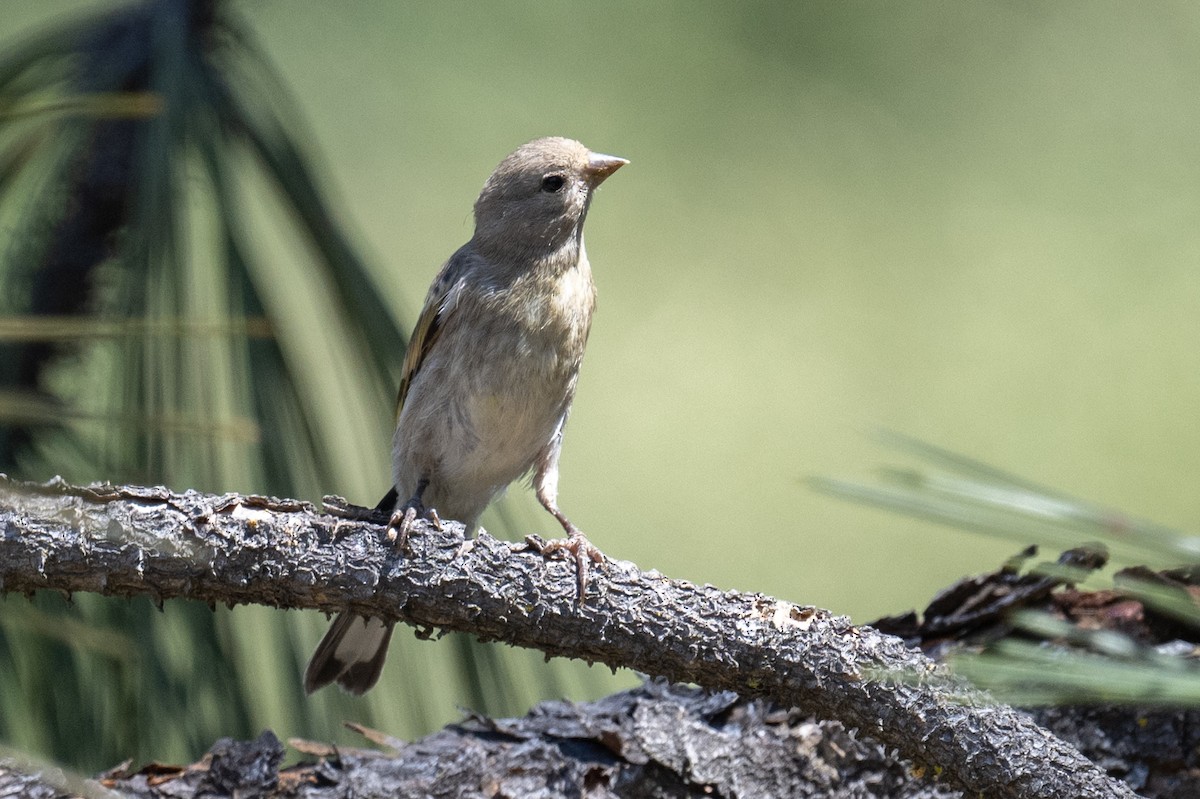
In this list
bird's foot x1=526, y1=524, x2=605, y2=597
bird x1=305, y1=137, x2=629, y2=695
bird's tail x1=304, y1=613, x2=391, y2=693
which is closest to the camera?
bird's foot x1=526, y1=524, x2=605, y2=597

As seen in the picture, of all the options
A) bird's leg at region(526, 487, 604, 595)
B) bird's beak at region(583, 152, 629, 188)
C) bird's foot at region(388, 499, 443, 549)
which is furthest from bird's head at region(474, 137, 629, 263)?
bird's foot at region(388, 499, 443, 549)

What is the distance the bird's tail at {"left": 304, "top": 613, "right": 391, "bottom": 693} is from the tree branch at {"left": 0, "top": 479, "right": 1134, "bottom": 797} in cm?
40

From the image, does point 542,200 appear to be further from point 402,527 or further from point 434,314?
point 402,527

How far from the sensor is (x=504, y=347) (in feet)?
5.16

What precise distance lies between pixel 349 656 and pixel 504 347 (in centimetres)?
45

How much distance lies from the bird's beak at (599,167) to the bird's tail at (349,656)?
693mm

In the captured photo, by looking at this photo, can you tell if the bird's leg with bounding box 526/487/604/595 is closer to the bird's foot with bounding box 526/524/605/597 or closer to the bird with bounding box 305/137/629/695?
the bird's foot with bounding box 526/524/605/597

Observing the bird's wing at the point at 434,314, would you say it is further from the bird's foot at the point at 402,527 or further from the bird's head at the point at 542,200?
the bird's foot at the point at 402,527

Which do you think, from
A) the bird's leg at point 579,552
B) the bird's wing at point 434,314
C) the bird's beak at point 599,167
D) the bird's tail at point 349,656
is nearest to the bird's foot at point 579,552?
the bird's leg at point 579,552

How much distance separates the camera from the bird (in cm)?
157

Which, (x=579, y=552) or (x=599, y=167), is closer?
(x=579, y=552)

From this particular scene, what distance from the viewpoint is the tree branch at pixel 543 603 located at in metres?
0.87

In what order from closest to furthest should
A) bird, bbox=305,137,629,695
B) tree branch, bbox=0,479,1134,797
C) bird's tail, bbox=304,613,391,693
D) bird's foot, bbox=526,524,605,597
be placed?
tree branch, bbox=0,479,1134,797 < bird's foot, bbox=526,524,605,597 < bird's tail, bbox=304,613,391,693 < bird, bbox=305,137,629,695

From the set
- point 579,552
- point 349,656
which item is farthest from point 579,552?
point 349,656
